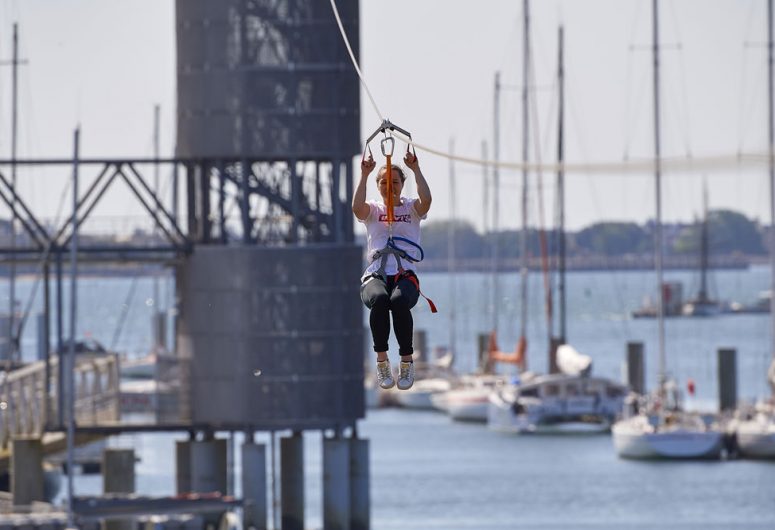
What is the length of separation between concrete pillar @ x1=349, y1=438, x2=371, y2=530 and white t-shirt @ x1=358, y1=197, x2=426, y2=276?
31289mm

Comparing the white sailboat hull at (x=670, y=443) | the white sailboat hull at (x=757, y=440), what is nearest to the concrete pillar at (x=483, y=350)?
the white sailboat hull at (x=670, y=443)

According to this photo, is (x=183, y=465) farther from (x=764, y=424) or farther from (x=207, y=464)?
(x=764, y=424)

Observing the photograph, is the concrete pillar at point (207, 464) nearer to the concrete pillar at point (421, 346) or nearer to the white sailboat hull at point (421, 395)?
the white sailboat hull at point (421, 395)

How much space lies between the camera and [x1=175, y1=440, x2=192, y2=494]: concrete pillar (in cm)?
5462

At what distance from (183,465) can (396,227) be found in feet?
106

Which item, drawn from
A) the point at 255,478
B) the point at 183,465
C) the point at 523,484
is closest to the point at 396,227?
the point at 255,478

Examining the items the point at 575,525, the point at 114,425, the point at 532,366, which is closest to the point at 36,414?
the point at 114,425

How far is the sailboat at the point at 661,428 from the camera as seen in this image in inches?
3622

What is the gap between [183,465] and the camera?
54.8 m

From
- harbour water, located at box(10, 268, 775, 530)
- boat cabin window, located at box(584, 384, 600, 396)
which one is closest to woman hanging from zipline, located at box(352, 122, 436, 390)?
harbour water, located at box(10, 268, 775, 530)

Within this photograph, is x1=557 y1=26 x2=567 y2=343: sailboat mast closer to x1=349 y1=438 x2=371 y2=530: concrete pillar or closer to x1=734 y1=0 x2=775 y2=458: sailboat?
x1=734 y1=0 x2=775 y2=458: sailboat

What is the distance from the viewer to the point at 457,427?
11862cm

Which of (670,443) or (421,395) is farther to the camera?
(421,395)

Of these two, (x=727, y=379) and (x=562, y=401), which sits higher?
(x=727, y=379)
